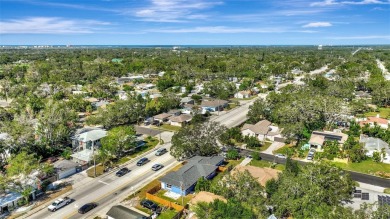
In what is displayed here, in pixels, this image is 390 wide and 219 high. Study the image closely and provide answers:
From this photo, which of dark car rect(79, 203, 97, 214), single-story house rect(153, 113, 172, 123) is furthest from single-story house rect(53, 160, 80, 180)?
single-story house rect(153, 113, 172, 123)

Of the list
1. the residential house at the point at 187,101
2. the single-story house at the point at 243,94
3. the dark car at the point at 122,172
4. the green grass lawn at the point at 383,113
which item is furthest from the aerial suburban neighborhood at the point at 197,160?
the single-story house at the point at 243,94

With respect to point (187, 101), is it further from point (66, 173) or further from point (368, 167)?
point (368, 167)

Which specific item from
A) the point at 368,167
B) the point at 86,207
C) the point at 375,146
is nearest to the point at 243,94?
the point at 375,146

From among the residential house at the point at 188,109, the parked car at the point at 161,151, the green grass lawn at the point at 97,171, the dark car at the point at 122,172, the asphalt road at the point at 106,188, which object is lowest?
the asphalt road at the point at 106,188

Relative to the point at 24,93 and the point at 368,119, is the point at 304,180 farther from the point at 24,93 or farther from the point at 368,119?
the point at 24,93

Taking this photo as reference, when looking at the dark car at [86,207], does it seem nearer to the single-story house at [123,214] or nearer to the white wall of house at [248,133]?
the single-story house at [123,214]

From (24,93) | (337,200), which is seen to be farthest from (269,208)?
(24,93)
